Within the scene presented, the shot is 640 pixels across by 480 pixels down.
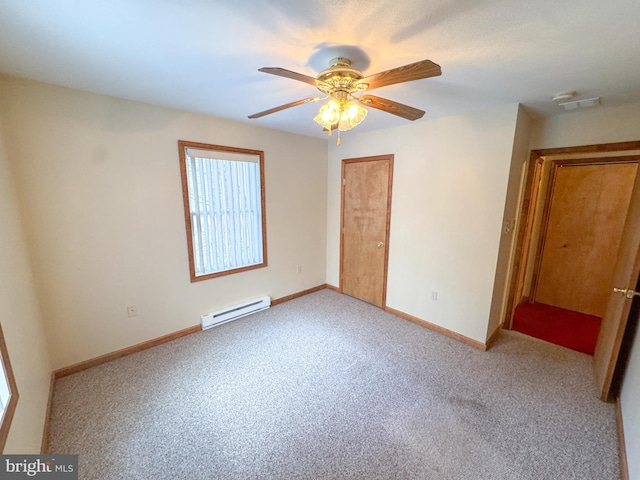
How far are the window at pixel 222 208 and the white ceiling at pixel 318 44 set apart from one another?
0.76 metres

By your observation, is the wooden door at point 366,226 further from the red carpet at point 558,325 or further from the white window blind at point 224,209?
the red carpet at point 558,325

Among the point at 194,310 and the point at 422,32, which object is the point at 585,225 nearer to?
the point at 422,32

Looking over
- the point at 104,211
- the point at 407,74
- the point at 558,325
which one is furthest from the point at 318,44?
the point at 558,325

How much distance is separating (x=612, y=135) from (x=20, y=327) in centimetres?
446

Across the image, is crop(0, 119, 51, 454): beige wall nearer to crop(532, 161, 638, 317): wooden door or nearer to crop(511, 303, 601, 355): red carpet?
crop(511, 303, 601, 355): red carpet

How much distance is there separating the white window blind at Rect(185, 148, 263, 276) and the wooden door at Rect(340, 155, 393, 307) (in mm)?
1274

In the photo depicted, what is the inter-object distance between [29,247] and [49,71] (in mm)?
1236

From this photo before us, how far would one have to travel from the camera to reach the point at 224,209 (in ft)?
9.52

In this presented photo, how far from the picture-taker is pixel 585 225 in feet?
10.8

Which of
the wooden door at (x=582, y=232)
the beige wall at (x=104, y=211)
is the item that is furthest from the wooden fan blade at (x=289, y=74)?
the wooden door at (x=582, y=232)

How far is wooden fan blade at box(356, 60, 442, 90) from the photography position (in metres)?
1.08

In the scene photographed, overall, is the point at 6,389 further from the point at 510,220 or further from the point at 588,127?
the point at 588,127

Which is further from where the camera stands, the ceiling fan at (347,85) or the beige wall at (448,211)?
the beige wall at (448,211)

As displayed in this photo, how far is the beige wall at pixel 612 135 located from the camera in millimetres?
1433
